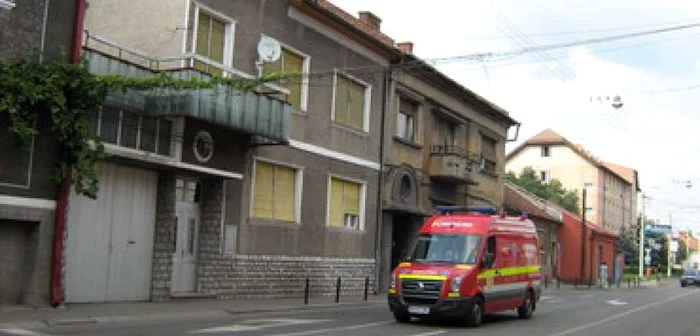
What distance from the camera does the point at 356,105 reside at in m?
26.2

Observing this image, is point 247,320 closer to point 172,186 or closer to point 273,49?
point 172,186

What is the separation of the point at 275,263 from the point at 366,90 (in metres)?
7.99

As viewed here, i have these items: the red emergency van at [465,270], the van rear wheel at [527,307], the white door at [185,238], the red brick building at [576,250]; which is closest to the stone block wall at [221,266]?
the white door at [185,238]

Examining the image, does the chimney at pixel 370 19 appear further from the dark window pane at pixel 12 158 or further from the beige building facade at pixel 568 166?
the beige building facade at pixel 568 166

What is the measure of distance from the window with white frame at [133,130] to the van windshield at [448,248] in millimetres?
6329

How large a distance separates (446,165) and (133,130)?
16.8 m

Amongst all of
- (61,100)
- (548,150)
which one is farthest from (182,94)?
(548,150)

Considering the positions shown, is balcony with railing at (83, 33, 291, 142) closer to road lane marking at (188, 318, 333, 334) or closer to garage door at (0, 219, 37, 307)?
garage door at (0, 219, 37, 307)

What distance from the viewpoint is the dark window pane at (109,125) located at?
16.2m

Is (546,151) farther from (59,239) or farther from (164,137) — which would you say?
(59,239)

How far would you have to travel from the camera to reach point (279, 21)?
2214 centimetres

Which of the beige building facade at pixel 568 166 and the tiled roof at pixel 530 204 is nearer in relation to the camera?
the tiled roof at pixel 530 204

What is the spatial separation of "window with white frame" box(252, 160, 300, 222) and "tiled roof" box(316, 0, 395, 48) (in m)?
6.06

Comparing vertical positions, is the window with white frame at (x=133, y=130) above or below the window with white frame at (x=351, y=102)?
below
